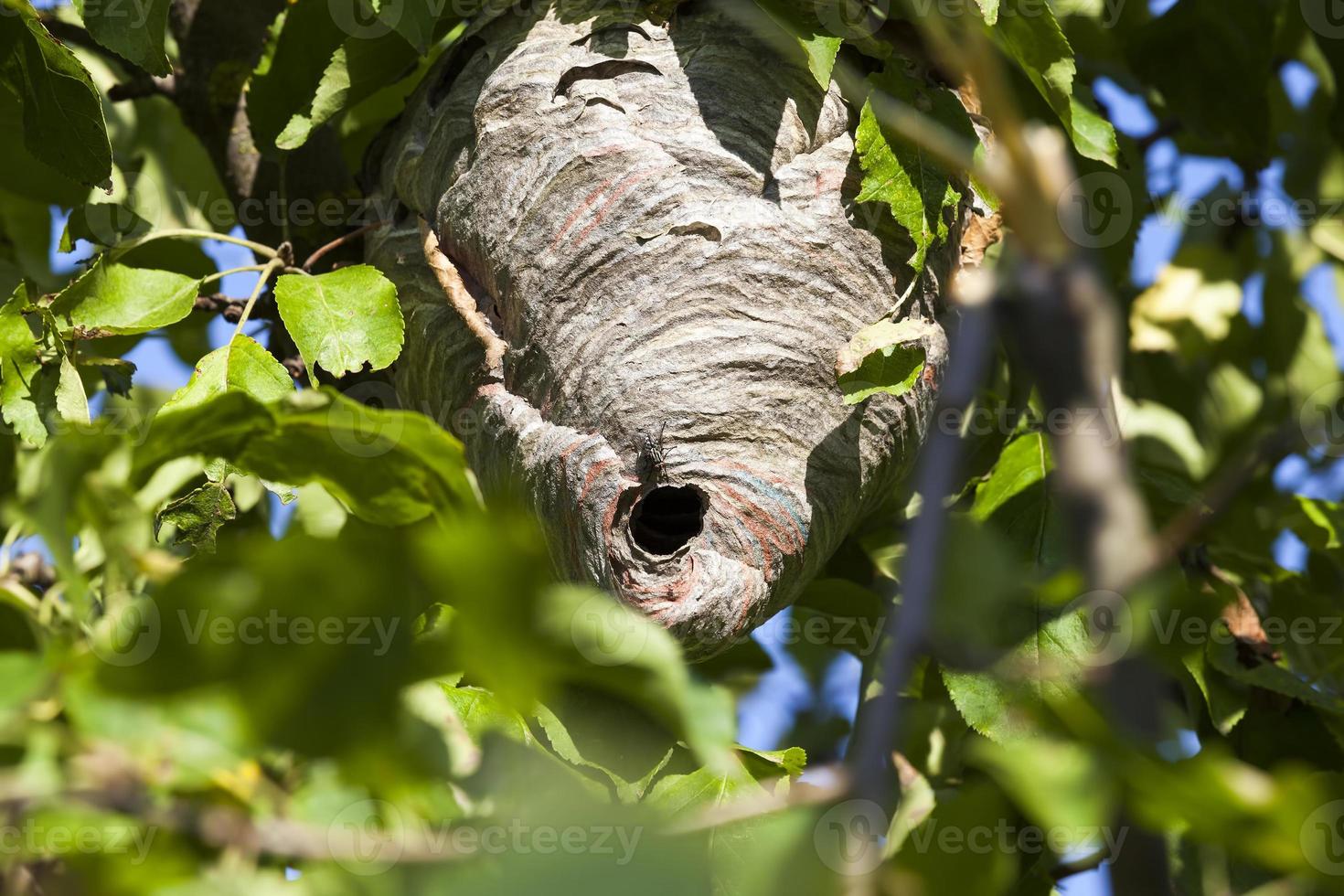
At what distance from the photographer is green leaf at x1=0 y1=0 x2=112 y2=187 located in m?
1.41

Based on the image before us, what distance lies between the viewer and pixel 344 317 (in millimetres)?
1477

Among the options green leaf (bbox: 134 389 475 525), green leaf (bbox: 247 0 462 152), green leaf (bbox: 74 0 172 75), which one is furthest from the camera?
green leaf (bbox: 247 0 462 152)

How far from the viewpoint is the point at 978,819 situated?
23.5 inches

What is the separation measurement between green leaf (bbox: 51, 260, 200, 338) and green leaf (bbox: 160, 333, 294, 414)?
0.46 ft

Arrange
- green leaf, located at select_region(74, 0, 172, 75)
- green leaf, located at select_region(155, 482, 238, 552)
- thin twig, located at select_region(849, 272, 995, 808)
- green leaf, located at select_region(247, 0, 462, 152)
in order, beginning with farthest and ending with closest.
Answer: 1. green leaf, located at select_region(247, 0, 462, 152)
2. green leaf, located at select_region(74, 0, 172, 75)
3. green leaf, located at select_region(155, 482, 238, 552)
4. thin twig, located at select_region(849, 272, 995, 808)

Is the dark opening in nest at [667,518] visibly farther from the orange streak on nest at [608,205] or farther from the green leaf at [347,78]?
the green leaf at [347,78]

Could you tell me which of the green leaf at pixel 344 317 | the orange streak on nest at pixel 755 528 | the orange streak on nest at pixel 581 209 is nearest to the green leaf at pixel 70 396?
the green leaf at pixel 344 317

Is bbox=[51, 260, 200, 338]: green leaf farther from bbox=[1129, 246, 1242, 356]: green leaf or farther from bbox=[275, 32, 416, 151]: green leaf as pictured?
bbox=[1129, 246, 1242, 356]: green leaf

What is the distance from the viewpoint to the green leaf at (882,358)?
4.68 ft

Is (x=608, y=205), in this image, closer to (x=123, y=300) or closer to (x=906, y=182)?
(x=906, y=182)

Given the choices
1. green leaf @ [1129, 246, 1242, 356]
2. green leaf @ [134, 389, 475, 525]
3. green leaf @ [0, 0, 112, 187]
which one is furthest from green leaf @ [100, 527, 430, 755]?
green leaf @ [1129, 246, 1242, 356]

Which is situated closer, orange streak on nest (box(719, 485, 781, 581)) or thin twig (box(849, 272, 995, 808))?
thin twig (box(849, 272, 995, 808))

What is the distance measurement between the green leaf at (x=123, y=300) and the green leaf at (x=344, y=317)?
16cm

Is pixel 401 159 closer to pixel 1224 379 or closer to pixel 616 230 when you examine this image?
pixel 616 230
